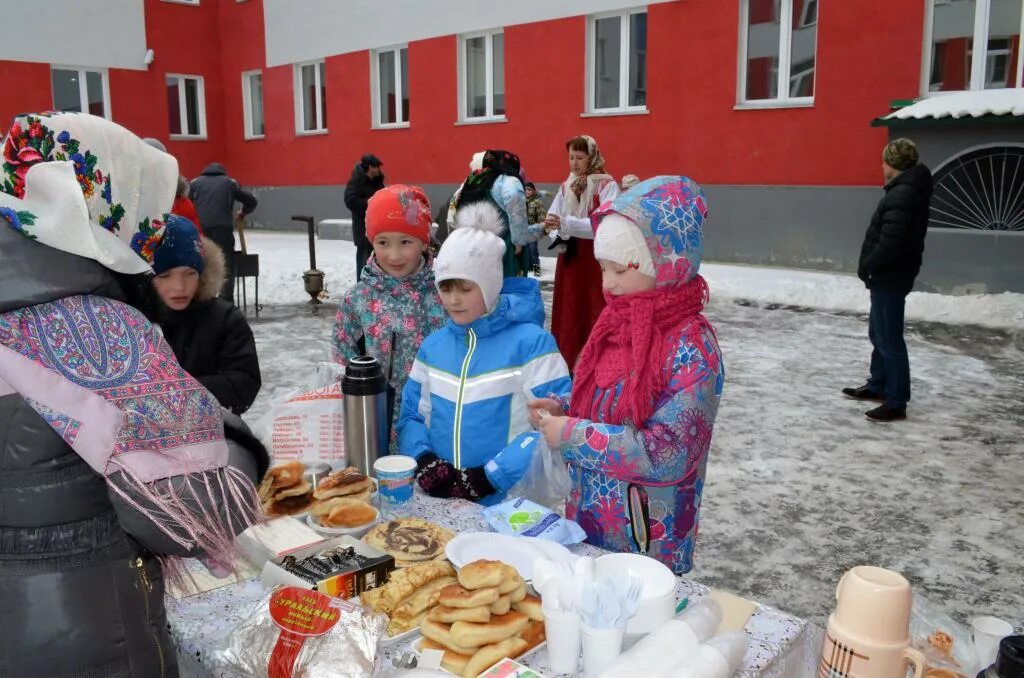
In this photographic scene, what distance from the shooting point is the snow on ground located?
961cm

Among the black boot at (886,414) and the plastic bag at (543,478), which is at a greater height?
the plastic bag at (543,478)

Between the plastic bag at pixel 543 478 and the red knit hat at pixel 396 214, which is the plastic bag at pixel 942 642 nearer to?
the plastic bag at pixel 543 478

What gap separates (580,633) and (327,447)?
132cm

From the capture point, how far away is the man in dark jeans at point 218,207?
9.41 metres

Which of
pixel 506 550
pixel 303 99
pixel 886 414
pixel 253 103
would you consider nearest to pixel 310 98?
pixel 303 99

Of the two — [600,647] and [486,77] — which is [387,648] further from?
[486,77]

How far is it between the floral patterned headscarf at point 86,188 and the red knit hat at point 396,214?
169 centimetres

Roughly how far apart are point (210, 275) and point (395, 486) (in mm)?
1452

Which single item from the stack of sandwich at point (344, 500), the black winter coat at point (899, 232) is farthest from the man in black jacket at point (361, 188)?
the stack of sandwich at point (344, 500)

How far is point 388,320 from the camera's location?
3.25 metres

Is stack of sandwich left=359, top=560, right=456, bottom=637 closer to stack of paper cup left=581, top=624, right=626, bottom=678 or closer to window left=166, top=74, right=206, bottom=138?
stack of paper cup left=581, top=624, right=626, bottom=678

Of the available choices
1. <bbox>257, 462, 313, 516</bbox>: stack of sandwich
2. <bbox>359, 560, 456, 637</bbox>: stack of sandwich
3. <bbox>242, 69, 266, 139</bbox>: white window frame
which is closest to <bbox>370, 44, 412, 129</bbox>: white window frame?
<bbox>242, 69, 266, 139</bbox>: white window frame

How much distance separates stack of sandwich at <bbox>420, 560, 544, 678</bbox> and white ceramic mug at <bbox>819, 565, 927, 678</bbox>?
0.55m

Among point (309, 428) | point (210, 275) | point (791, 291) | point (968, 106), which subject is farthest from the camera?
point (791, 291)
